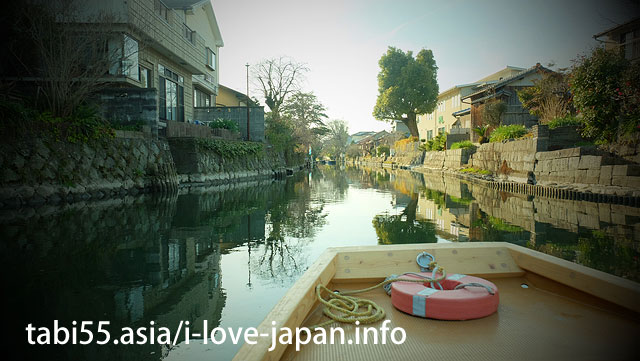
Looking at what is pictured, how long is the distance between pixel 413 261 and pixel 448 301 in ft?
2.58

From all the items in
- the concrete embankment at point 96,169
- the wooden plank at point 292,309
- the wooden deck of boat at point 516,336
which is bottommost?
the wooden deck of boat at point 516,336

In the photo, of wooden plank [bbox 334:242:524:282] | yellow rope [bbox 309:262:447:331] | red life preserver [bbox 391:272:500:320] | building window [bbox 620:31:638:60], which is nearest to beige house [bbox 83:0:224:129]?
wooden plank [bbox 334:242:524:282]

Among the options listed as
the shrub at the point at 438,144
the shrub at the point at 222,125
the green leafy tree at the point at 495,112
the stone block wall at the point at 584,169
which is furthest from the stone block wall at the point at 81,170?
the shrub at the point at 438,144

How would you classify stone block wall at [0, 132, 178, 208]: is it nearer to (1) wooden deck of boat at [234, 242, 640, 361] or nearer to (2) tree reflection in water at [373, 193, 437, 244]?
(2) tree reflection in water at [373, 193, 437, 244]

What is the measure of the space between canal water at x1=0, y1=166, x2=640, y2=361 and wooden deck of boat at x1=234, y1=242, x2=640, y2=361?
0.83 metres

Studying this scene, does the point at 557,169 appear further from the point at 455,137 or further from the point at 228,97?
the point at 228,97

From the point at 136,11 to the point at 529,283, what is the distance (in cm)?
1477

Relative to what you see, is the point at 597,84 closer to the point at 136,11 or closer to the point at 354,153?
the point at 136,11

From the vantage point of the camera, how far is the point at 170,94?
59.5 feet

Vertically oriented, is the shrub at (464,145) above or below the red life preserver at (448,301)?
above

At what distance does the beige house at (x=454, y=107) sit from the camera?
3731 cm

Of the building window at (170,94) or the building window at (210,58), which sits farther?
the building window at (210,58)

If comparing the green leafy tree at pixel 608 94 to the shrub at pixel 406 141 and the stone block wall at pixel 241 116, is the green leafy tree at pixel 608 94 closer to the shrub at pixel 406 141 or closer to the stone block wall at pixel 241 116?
the stone block wall at pixel 241 116

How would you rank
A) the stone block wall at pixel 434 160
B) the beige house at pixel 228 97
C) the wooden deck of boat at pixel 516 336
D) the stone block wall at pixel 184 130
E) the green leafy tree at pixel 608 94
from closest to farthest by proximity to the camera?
the wooden deck of boat at pixel 516 336 → the green leafy tree at pixel 608 94 → the stone block wall at pixel 184 130 → the stone block wall at pixel 434 160 → the beige house at pixel 228 97
